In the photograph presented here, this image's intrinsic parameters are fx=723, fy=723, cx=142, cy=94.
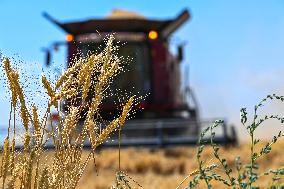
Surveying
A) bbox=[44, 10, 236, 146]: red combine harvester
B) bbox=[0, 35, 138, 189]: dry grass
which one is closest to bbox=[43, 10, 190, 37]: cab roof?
bbox=[44, 10, 236, 146]: red combine harvester

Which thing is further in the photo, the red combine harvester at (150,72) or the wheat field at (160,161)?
the red combine harvester at (150,72)

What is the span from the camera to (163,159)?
14.7 metres

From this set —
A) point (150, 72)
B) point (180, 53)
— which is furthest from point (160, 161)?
point (150, 72)

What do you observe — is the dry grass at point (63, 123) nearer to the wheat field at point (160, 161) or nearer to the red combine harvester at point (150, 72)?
the wheat field at point (160, 161)

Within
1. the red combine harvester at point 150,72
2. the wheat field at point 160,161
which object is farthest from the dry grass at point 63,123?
A: the red combine harvester at point 150,72

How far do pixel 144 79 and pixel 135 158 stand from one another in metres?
3.64

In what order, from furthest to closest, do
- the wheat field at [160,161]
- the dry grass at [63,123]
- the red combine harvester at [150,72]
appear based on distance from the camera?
1. the red combine harvester at [150,72]
2. the wheat field at [160,161]
3. the dry grass at [63,123]

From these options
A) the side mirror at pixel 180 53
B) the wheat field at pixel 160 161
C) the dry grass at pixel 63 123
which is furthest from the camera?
the side mirror at pixel 180 53

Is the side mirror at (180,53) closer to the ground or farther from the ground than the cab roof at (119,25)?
closer to the ground

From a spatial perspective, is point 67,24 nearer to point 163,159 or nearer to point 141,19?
point 141,19

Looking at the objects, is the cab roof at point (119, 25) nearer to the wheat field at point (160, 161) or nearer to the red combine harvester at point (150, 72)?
the red combine harvester at point (150, 72)

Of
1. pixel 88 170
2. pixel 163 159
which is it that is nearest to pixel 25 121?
pixel 88 170

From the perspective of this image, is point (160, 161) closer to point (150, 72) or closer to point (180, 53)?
point (180, 53)

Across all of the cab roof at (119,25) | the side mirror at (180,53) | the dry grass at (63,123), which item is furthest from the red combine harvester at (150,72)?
the dry grass at (63,123)
